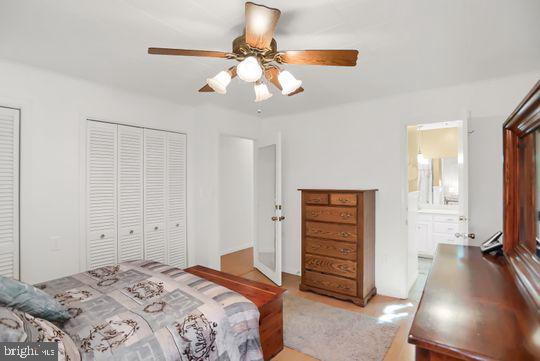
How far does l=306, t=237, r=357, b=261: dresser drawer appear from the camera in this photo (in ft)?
9.97

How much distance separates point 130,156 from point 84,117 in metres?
0.56

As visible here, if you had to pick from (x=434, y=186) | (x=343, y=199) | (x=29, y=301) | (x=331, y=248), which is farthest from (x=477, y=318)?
(x=434, y=186)

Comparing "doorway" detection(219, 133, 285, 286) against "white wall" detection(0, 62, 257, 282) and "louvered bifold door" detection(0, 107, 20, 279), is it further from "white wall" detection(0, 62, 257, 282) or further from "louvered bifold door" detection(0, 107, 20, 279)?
"louvered bifold door" detection(0, 107, 20, 279)

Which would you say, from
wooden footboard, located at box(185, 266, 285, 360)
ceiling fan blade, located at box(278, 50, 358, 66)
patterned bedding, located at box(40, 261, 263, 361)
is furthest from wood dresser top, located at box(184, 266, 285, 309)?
ceiling fan blade, located at box(278, 50, 358, 66)

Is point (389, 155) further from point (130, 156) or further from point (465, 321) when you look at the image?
point (130, 156)

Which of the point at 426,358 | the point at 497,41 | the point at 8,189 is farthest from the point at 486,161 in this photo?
the point at 8,189

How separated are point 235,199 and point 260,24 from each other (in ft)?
14.4

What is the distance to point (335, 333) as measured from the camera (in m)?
2.44

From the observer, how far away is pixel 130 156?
299 cm

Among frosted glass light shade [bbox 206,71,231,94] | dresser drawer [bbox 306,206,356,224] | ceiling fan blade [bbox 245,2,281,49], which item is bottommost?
dresser drawer [bbox 306,206,356,224]

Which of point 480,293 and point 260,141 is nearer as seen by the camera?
point 480,293

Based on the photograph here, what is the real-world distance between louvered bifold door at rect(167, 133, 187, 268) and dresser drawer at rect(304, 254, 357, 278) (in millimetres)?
1600

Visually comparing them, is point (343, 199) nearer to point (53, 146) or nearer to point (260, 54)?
point (260, 54)

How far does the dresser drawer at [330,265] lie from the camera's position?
3.04 meters
